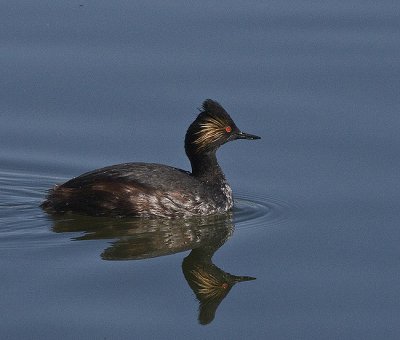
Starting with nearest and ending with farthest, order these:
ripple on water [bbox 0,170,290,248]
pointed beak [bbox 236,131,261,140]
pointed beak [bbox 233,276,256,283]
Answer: pointed beak [bbox 233,276,256,283] < ripple on water [bbox 0,170,290,248] < pointed beak [bbox 236,131,261,140]

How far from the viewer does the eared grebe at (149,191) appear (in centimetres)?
1269

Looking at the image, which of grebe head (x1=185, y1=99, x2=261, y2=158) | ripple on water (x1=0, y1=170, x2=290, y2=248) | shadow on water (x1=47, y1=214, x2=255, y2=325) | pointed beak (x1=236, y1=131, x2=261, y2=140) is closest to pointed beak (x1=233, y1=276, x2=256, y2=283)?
shadow on water (x1=47, y1=214, x2=255, y2=325)

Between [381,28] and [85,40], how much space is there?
3.68 m

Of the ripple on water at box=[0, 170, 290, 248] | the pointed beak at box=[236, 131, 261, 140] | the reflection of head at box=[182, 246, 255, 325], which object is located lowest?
the reflection of head at box=[182, 246, 255, 325]

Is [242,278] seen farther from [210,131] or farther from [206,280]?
[210,131]

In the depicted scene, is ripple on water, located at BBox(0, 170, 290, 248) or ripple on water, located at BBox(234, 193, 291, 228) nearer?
ripple on water, located at BBox(0, 170, 290, 248)

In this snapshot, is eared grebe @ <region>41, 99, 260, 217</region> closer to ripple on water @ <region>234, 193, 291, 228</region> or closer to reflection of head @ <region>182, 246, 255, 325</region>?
ripple on water @ <region>234, 193, 291, 228</region>

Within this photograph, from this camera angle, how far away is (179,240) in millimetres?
12258

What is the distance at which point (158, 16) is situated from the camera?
1673cm

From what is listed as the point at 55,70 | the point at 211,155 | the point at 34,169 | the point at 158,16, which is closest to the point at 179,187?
the point at 211,155

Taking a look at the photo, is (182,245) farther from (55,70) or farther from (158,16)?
(158,16)

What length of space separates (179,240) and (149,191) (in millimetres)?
757

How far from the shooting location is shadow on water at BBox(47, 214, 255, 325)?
1113 centimetres

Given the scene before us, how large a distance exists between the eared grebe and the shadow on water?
0.32ft
